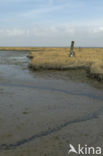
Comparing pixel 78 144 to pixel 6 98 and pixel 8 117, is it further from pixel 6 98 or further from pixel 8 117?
pixel 6 98

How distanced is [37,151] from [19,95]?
559 centimetres

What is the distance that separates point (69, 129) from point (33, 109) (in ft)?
7.58

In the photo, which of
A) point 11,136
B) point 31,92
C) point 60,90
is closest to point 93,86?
point 60,90

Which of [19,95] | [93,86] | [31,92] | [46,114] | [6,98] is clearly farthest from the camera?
[93,86]

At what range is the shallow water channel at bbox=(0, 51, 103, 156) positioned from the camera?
5.25 meters

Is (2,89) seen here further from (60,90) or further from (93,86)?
(93,86)

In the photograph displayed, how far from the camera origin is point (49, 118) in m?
7.09

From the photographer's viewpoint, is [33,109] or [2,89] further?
[2,89]

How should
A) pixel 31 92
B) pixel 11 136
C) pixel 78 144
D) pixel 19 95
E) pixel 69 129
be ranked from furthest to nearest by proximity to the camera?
pixel 31 92
pixel 19 95
pixel 69 129
pixel 11 136
pixel 78 144

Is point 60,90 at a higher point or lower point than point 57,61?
lower

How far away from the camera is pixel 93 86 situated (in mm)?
12359

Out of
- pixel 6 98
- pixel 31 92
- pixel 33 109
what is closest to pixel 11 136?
pixel 33 109

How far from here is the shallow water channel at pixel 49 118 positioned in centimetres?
525

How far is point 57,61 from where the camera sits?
67.2ft
